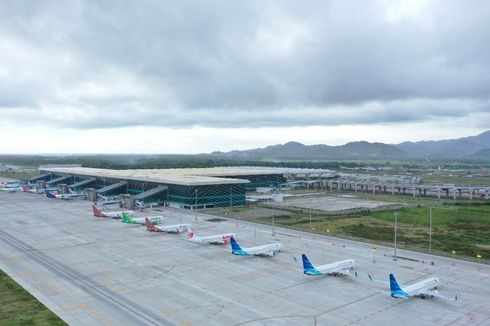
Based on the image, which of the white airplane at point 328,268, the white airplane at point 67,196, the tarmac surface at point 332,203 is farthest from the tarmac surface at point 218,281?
the white airplane at point 67,196

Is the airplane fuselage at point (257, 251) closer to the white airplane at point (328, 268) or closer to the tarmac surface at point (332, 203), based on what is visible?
the white airplane at point (328, 268)

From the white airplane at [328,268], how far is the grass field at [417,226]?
27.1m

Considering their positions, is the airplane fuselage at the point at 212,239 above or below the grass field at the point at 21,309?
above

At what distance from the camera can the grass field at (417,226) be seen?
95250 mm

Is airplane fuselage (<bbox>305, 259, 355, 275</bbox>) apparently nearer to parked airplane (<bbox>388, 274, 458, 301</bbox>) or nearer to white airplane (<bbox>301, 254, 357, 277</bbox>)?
white airplane (<bbox>301, 254, 357, 277</bbox>)

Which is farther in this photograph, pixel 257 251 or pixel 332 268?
pixel 257 251

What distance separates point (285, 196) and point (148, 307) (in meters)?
135

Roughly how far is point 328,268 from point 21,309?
1723 inches

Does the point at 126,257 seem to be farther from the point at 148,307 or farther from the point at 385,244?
the point at 385,244

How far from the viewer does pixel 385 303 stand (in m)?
57.2

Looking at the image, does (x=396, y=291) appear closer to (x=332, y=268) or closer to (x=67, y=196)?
(x=332, y=268)

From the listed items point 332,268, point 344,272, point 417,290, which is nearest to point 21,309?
point 332,268

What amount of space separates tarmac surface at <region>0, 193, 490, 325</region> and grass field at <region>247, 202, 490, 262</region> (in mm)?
11212

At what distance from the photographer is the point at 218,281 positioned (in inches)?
2596
